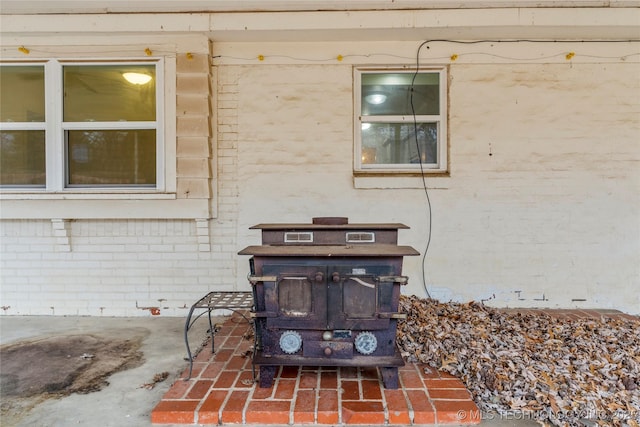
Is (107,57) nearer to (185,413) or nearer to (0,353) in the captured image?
(0,353)

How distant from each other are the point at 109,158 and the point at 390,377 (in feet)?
11.9

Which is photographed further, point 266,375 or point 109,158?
point 109,158

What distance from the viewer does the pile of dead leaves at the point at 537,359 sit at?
207cm

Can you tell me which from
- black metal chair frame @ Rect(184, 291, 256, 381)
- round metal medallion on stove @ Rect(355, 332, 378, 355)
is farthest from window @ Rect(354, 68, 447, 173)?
round metal medallion on stove @ Rect(355, 332, 378, 355)

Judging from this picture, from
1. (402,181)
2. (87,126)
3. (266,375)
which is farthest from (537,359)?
(87,126)

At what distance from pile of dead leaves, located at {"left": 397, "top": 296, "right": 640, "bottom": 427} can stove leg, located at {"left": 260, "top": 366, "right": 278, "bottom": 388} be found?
1014mm

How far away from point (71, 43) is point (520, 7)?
15.2ft

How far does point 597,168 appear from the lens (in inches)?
153

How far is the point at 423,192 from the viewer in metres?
3.94

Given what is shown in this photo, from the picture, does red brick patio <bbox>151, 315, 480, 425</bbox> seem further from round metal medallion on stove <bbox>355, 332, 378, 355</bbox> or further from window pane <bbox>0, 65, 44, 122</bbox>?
window pane <bbox>0, 65, 44, 122</bbox>

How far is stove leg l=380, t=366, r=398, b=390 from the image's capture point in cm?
225

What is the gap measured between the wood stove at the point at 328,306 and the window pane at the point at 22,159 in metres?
3.26

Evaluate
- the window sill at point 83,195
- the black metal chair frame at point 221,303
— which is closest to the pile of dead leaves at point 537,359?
the black metal chair frame at point 221,303

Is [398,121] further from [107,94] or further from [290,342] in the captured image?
[107,94]
